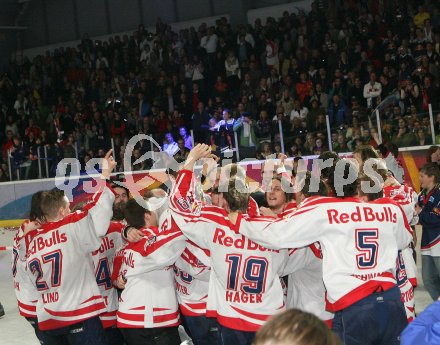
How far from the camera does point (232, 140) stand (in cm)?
1545

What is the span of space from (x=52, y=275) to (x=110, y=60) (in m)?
17.8

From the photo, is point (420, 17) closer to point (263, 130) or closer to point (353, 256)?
point (263, 130)

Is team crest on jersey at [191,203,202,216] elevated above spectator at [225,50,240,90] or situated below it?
below

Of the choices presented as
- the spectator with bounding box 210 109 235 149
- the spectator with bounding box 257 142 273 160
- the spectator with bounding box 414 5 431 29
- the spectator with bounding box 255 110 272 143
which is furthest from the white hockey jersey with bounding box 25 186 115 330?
the spectator with bounding box 414 5 431 29

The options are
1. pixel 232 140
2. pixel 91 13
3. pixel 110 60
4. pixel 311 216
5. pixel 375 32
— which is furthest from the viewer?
pixel 91 13

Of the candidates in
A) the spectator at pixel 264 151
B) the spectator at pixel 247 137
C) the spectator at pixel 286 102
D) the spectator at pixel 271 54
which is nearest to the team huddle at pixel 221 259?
the spectator at pixel 264 151

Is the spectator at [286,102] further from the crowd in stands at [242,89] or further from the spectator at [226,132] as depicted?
the spectator at [226,132]

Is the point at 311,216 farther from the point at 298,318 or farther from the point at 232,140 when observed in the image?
→ the point at 232,140

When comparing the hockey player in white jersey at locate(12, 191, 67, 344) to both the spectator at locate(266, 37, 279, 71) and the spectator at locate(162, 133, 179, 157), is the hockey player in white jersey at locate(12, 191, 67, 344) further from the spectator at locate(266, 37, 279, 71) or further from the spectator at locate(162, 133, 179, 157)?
the spectator at locate(266, 37, 279, 71)

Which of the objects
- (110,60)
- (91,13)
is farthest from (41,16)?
(110,60)

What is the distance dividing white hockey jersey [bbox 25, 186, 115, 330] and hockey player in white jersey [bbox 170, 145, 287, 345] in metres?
0.76

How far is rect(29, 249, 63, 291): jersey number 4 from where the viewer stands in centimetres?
544

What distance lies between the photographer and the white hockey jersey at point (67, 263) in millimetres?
5418

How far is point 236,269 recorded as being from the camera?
191 inches
